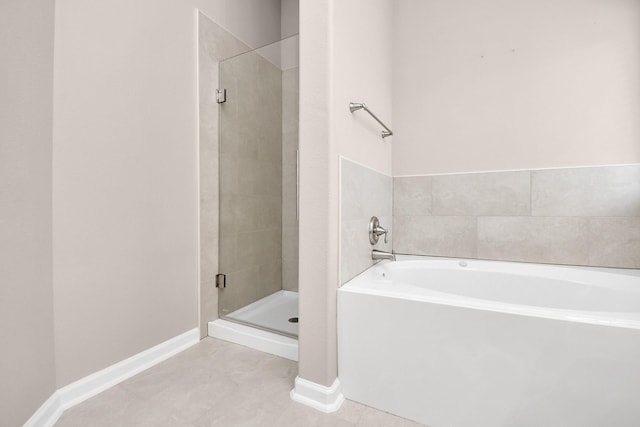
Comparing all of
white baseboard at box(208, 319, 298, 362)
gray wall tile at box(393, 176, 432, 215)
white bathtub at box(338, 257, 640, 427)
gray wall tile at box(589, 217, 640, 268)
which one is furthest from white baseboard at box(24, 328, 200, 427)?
gray wall tile at box(589, 217, 640, 268)

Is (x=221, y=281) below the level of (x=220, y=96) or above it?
below

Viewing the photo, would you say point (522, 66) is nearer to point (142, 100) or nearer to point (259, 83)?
point (259, 83)

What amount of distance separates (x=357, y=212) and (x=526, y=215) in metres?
1.10

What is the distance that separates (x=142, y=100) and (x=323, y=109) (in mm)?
973

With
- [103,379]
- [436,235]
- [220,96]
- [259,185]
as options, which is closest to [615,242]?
[436,235]

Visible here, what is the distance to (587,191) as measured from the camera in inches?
64.0

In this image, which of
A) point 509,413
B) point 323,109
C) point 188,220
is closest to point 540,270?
point 509,413

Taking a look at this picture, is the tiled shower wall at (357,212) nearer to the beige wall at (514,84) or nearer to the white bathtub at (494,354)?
the white bathtub at (494,354)

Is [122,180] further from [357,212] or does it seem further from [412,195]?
[412,195]

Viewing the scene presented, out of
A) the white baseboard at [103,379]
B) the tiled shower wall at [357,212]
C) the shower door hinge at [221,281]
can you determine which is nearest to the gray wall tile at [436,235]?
the tiled shower wall at [357,212]

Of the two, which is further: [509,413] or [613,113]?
[613,113]

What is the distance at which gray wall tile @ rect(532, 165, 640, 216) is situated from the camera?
1562mm

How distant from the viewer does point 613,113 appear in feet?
5.16

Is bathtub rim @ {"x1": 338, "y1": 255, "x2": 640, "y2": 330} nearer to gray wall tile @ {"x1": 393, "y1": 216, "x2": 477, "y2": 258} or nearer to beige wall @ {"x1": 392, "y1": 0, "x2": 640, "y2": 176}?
gray wall tile @ {"x1": 393, "y1": 216, "x2": 477, "y2": 258}
